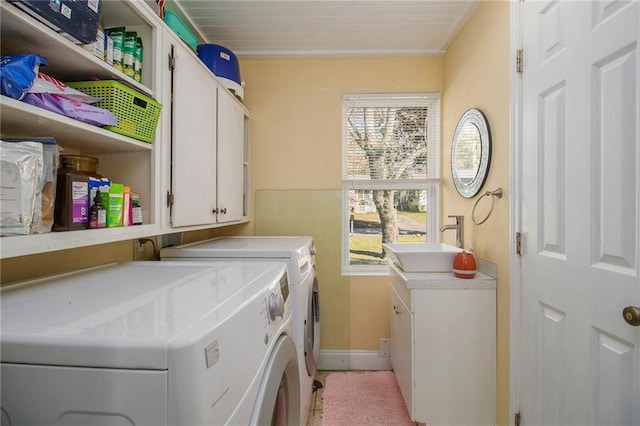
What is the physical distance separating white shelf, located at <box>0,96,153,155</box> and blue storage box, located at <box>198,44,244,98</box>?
953mm

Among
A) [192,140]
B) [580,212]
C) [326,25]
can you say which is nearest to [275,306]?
[192,140]

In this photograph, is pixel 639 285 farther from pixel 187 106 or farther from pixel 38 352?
pixel 187 106

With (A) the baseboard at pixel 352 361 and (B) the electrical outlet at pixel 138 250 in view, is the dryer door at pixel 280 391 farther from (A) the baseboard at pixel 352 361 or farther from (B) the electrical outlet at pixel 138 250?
(A) the baseboard at pixel 352 361

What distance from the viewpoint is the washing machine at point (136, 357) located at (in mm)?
537

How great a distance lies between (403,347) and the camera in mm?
1834

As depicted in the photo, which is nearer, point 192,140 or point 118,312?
point 118,312

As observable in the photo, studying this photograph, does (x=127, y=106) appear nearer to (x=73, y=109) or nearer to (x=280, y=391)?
(x=73, y=109)

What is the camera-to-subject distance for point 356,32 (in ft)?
7.20

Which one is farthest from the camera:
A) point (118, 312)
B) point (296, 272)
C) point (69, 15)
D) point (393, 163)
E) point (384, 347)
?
point (393, 163)

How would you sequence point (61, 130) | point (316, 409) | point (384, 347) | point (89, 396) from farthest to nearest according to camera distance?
point (384, 347)
point (316, 409)
point (61, 130)
point (89, 396)

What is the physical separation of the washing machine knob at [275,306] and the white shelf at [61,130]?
83 centimetres

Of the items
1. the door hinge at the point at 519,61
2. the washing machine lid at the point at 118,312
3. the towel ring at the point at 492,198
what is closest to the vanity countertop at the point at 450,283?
the towel ring at the point at 492,198

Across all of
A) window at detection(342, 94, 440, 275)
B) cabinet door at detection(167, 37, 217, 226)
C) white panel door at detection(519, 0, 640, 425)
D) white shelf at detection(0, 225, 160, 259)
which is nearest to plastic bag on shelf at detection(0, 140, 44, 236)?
white shelf at detection(0, 225, 160, 259)

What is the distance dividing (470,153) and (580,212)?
0.97 m
